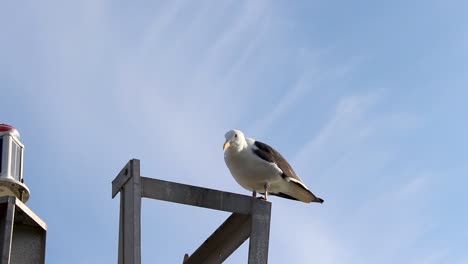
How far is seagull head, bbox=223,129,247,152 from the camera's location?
10.5 metres

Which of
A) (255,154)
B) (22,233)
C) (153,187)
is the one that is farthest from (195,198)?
(255,154)

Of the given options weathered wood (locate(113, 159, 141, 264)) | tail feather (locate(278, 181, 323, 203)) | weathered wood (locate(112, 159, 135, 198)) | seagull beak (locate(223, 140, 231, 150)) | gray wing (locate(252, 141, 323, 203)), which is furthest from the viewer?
tail feather (locate(278, 181, 323, 203))

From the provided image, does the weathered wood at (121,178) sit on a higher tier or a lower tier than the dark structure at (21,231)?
higher

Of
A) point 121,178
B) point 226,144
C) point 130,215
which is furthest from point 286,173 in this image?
point 130,215

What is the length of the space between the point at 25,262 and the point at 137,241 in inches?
35.9

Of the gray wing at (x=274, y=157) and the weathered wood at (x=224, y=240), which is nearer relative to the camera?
the weathered wood at (x=224, y=240)

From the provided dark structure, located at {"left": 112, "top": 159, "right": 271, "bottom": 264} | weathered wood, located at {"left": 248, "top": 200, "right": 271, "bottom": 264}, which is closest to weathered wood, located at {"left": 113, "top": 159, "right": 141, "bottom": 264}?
dark structure, located at {"left": 112, "top": 159, "right": 271, "bottom": 264}

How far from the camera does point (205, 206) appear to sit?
24.5ft

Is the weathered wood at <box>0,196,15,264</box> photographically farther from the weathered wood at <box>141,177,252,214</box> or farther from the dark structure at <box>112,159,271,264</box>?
the weathered wood at <box>141,177,252,214</box>

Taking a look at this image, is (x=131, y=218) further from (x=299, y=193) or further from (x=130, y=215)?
(x=299, y=193)

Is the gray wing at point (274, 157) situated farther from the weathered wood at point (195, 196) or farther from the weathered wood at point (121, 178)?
the weathered wood at point (121, 178)

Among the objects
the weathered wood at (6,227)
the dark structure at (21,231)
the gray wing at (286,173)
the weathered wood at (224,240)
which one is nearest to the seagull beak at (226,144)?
the gray wing at (286,173)

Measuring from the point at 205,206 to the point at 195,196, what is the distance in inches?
4.7

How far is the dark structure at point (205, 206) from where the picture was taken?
22.7ft
